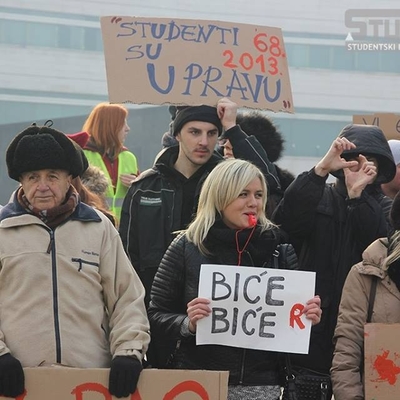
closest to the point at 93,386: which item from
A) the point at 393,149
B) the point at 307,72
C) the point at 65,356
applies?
the point at 65,356

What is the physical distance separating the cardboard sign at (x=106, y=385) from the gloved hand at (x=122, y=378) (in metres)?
0.03

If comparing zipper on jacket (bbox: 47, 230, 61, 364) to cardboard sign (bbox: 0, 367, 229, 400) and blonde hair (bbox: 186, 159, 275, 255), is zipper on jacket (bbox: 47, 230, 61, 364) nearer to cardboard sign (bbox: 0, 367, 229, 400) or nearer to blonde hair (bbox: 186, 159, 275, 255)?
cardboard sign (bbox: 0, 367, 229, 400)

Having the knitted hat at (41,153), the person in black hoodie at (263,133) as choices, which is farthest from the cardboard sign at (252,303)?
the person in black hoodie at (263,133)

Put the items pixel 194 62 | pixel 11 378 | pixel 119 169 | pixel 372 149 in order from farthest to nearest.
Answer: pixel 119 169
pixel 194 62
pixel 372 149
pixel 11 378

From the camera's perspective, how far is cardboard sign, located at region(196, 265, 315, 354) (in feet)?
16.5

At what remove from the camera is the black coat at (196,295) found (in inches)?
202

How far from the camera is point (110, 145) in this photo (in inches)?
322

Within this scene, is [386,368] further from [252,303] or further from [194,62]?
[194,62]

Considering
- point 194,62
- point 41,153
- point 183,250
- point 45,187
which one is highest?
point 194,62

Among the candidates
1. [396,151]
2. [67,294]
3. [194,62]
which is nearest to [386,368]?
[67,294]

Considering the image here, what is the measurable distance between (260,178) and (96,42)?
65.7 metres

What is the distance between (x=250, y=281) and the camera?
16.6 ft

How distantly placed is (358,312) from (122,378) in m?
1.05
